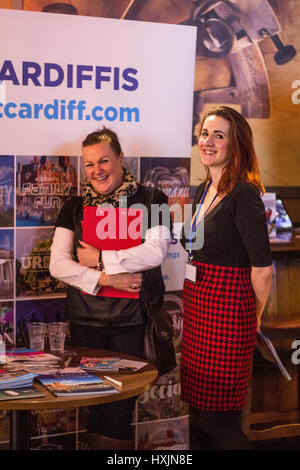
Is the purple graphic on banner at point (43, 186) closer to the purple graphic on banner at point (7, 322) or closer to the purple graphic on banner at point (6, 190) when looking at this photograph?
the purple graphic on banner at point (6, 190)

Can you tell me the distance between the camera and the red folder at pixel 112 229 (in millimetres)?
2920

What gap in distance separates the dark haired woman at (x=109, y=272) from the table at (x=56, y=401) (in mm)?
384

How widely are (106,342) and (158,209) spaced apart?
26.0 inches

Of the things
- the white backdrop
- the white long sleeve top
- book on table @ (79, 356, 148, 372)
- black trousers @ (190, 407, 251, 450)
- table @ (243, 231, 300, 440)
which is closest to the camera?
book on table @ (79, 356, 148, 372)

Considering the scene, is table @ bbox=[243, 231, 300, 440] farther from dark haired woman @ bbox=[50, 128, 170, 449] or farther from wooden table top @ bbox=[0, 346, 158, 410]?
wooden table top @ bbox=[0, 346, 158, 410]

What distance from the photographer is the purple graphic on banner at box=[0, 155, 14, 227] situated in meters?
3.07

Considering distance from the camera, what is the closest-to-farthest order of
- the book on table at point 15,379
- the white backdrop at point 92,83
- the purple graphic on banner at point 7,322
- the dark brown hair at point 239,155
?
the book on table at point 15,379
the dark brown hair at point 239,155
the white backdrop at point 92,83
the purple graphic on banner at point 7,322

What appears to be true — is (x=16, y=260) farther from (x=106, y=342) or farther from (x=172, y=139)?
(x=172, y=139)

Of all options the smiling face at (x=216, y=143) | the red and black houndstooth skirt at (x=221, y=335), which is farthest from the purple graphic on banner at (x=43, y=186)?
the red and black houndstooth skirt at (x=221, y=335)

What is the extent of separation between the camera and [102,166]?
9.52ft

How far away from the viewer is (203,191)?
9.71ft

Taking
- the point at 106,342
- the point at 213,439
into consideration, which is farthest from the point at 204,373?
the point at 106,342

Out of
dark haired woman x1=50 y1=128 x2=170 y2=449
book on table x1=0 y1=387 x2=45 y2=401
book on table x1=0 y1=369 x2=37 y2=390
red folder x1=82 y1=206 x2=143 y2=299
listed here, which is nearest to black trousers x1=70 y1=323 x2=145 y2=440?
dark haired woman x1=50 y1=128 x2=170 y2=449

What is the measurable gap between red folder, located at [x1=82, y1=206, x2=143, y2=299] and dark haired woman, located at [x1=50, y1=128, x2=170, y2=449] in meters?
0.03
